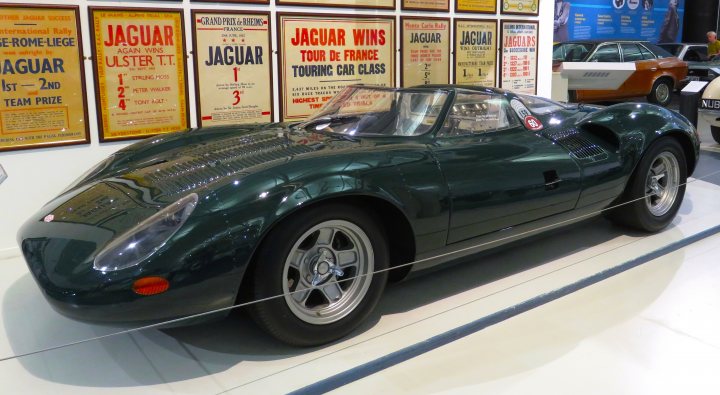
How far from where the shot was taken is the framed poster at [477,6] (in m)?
5.97

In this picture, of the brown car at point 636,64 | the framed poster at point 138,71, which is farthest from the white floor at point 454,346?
the brown car at point 636,64

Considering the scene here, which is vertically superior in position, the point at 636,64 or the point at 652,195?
the point at 636,64

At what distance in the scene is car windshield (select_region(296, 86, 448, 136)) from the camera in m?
2.98

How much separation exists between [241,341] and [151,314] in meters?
0.53

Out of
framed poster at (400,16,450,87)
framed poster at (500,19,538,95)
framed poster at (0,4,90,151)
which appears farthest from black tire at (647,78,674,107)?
framed poster at (0,4,90,151)

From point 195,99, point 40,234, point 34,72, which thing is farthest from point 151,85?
point 40,234

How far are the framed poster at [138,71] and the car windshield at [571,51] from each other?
8224 millimetres

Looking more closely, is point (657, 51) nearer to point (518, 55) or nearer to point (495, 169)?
point (518, 55)

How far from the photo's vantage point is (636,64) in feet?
35.3

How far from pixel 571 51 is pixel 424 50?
6.19 m

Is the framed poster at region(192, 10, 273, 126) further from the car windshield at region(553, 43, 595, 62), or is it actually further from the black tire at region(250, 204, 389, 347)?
the car windshield at region(553, 43, 595, 62)

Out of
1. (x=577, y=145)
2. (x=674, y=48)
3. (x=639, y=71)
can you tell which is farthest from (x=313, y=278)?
(x=674, y=48)

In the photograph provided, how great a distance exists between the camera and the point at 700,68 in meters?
11.9

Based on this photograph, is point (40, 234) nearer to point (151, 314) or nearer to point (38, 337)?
point (38, 337)
